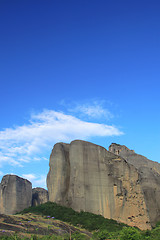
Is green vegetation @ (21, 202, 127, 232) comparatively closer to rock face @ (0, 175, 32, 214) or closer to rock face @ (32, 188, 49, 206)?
rock face @ (0, 175, 32, 214)

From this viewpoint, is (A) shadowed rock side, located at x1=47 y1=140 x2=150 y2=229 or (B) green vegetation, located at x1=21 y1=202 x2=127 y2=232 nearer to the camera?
(B) green vegetation, located at x1=21 y1=202 x2=127 y2=232

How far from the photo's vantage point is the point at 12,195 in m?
33.7

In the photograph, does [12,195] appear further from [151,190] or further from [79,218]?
[151,190]

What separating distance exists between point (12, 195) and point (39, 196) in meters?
10.6

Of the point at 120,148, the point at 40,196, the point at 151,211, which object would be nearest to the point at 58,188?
the point at 151,211

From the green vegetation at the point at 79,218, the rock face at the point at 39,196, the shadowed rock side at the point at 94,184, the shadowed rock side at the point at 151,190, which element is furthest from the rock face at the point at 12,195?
the shadowed rock side at the point at 151,190

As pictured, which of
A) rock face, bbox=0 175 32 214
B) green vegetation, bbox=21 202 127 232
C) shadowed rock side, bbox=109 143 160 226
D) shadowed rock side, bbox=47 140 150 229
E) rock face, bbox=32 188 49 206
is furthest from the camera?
rock face, bbox=32 188 49 206

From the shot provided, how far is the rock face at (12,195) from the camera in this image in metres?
32.9

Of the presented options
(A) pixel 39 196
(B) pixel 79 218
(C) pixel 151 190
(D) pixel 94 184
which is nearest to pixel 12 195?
(A) pixel 39 196

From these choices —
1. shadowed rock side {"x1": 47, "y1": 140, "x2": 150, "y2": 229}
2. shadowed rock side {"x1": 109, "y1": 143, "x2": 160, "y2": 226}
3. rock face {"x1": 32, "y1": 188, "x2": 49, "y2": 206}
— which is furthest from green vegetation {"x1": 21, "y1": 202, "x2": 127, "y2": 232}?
rock face {"x1": 32, "y1": 188, "x2": 49, "y2": 206}

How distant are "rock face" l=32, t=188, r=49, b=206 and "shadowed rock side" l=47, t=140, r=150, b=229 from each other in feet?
66.3

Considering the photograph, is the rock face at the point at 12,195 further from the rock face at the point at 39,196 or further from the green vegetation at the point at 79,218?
the green vegetation at the point at 79,218

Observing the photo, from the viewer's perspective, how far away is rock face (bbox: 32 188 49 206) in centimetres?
4297

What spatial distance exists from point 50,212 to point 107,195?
5153 mm
